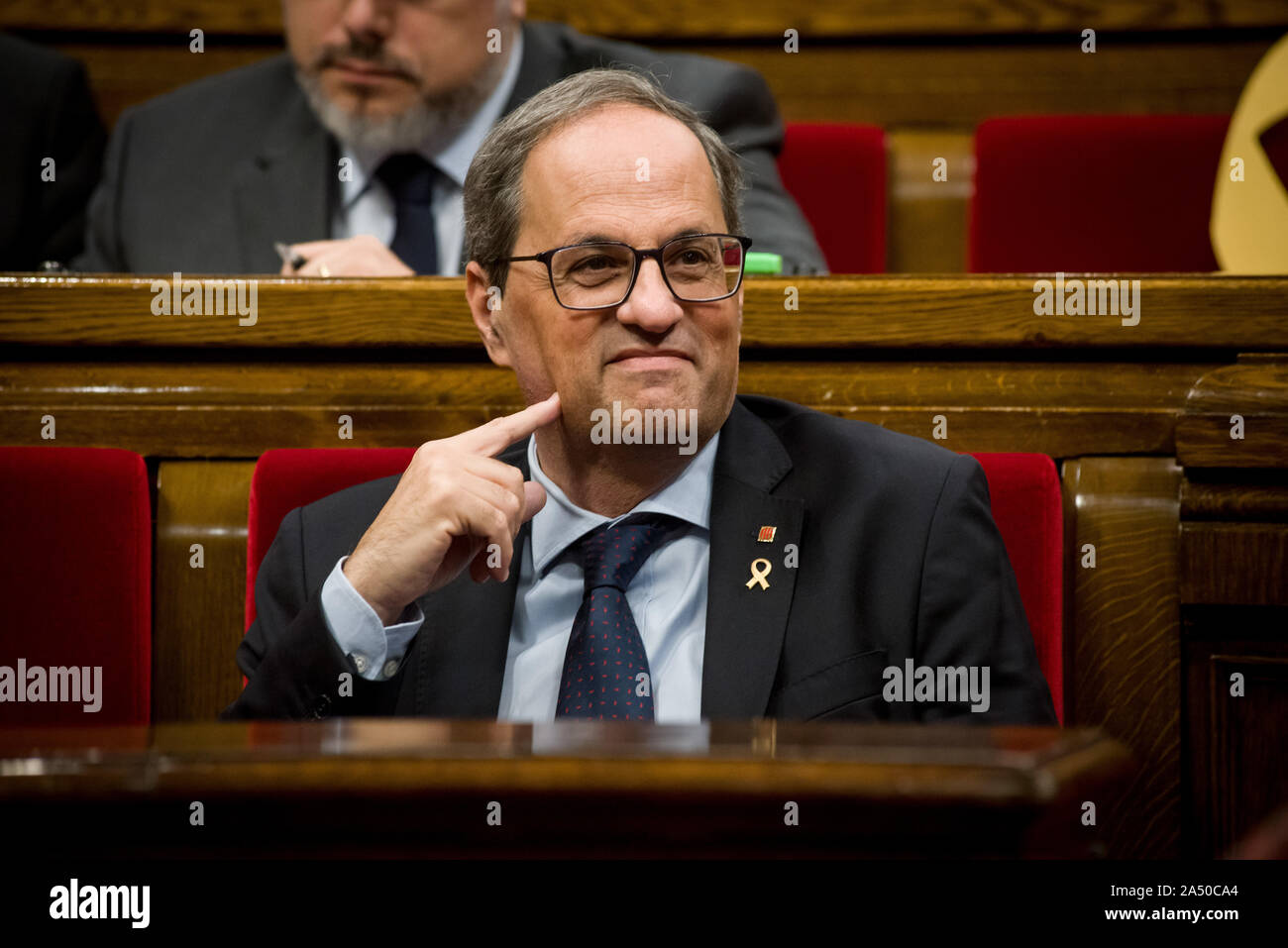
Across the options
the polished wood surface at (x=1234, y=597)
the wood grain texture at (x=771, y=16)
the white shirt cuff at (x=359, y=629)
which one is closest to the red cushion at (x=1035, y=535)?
the polished wood surface at (x=1234, y=597)

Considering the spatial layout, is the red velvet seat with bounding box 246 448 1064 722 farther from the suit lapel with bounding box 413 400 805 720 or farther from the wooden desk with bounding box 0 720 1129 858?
the wooden desk with bounding box 0 720 1129 858

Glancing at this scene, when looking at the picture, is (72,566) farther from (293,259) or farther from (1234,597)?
(1234,597)

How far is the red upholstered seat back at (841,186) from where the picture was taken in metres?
1.71

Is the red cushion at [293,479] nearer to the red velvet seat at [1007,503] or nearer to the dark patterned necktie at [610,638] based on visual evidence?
the red velvet seat at [1007,503]

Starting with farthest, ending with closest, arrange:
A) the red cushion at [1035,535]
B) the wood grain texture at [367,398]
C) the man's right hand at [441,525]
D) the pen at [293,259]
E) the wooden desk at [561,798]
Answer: the pen at [293,259] < the wood grain texture at [367,398] < the red cushion at [1035,535] < the man's right hand at [441,525] < the wooden desk at [561,798]

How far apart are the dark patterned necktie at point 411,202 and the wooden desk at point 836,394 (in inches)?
15.8

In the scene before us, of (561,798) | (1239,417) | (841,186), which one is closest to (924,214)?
(841,186)

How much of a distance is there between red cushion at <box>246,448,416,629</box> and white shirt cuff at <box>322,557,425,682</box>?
0.14 metres

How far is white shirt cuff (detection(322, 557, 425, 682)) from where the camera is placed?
86cm

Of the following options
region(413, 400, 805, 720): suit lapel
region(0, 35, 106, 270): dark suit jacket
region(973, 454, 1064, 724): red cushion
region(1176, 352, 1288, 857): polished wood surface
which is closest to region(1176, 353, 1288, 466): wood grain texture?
region(1176, 352, 1288, 857): polished wood surface

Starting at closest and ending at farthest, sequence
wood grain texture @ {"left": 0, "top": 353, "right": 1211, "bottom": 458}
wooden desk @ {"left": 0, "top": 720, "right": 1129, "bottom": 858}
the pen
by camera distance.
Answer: wooden desk @ {"left": 0, "top": 720, "right": 1129, "bottom": 858} → wood grain texture @ {"left": 0, "top": 353, "right": 1211, "bottom": 458} → the pen
